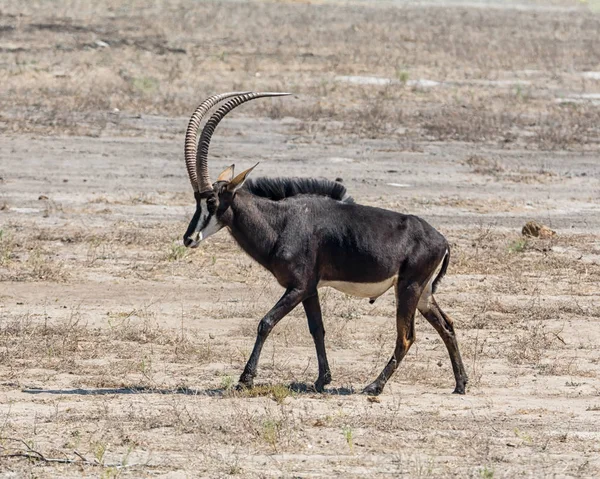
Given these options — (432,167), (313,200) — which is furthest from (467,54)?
(313,200)

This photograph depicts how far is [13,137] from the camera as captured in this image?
21.2 meters

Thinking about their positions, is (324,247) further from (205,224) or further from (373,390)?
(373,390)

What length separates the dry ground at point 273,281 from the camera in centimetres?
797

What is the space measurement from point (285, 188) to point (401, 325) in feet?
4.74

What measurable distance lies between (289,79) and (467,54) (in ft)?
28.2

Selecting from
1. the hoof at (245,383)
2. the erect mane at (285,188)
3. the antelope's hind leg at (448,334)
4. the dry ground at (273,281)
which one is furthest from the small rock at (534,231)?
the hoof at (245,383)

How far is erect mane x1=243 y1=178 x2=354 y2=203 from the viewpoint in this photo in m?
9.82

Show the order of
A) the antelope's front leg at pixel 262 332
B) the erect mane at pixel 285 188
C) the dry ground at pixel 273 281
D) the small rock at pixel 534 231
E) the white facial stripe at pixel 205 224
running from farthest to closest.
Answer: the small rock at pixel 534 231 → the erect mane at pixel 285 188 → the white facial stripe at pixel 205 224 → the antelope's front leg at pixel 262 332 → the dry ground at pixel 273 281

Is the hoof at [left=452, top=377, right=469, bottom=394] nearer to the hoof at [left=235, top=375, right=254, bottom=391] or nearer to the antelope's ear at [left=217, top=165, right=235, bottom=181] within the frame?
the hoof at [left=235, top=375, right=254, bottom=391]

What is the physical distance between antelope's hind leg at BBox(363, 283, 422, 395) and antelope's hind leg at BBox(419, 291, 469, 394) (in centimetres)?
24

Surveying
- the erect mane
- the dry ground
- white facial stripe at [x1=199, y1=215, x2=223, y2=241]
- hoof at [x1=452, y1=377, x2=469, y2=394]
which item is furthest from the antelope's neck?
hoof at [x1=452, y1=377, x2=469, y2=394]

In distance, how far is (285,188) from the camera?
32.3ft

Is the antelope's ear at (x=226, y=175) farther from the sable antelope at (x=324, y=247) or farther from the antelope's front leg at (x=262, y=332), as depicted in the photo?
the antelope's front leg at (x=262, y=332)

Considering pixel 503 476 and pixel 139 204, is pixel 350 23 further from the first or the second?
pixel 503 476
